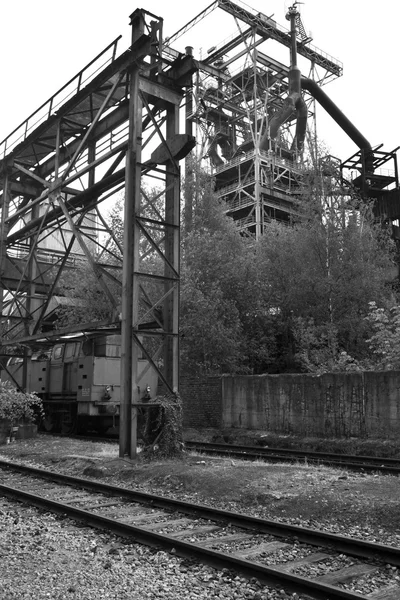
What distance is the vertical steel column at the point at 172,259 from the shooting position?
41.3ft

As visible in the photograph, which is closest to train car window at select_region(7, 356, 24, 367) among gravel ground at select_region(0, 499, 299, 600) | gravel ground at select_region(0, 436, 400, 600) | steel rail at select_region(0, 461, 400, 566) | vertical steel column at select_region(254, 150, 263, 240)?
gravel ground at select_region(0, 436, 400, 600)

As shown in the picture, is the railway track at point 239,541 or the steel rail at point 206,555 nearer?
the steel rail at point 206,555

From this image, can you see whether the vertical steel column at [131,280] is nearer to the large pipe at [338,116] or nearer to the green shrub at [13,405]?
the green shrub at [13,405]

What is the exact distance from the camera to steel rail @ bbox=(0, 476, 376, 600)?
4.48m

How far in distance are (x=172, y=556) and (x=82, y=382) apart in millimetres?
11772

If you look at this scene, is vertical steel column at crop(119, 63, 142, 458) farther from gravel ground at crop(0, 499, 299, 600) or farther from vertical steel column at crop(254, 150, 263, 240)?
vertical steel column at crop(254, 150, 263, 240)

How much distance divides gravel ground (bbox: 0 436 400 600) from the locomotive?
15.3ft

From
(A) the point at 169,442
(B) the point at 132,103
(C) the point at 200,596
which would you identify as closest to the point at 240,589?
(C) the point at 200,596

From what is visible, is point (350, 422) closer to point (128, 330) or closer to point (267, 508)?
point (128, 330)

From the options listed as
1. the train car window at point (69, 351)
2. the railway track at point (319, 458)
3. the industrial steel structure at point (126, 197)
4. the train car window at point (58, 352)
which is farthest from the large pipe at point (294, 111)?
the railway track at point (319, 458)

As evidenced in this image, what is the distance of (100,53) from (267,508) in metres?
11.6

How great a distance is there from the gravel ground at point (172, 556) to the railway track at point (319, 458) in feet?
2.75

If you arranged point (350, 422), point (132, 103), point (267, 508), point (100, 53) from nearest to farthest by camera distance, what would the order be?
point (267, 508) → point (132, 103) → point (100, 53) → point (350, 422)

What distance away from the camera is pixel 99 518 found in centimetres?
683
